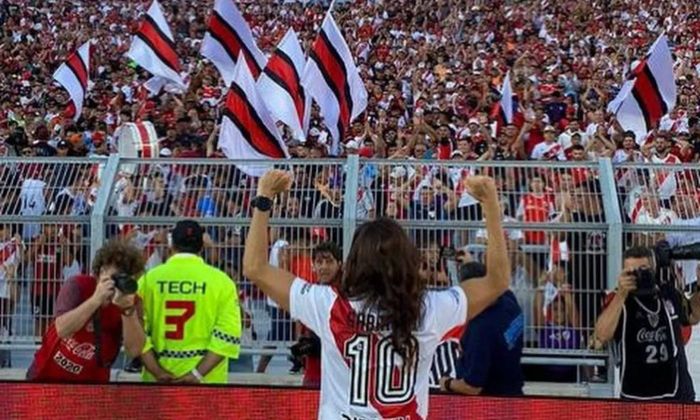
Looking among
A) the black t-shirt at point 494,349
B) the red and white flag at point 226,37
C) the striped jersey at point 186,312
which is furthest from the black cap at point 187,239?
the red and white flag at point 226,37

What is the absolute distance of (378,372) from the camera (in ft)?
14.1

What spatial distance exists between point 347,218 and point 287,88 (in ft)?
14.3

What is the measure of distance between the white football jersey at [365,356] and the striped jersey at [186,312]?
83.3 inches

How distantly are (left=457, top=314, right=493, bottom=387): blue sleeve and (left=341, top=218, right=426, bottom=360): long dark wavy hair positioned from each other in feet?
6.60

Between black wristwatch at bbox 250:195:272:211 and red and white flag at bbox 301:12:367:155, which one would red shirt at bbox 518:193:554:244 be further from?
black wristwatch at bbox 250:195:272:211

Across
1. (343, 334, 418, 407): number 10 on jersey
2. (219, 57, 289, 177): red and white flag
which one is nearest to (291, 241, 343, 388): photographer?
(343, 334, 418, 407): number 10 on jersey

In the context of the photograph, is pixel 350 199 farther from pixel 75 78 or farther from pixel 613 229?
pixel 75 78

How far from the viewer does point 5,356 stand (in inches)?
419

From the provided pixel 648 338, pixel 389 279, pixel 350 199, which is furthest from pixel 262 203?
pixel 350 199

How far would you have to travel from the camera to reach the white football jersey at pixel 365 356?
430 cm

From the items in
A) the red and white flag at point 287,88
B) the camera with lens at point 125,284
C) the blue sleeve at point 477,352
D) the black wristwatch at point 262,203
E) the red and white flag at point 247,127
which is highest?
the red and white flag at point 287,88

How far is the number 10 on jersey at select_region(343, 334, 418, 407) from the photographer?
430cm

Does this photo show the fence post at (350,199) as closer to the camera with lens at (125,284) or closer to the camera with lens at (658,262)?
the camera with lens at (658,262)

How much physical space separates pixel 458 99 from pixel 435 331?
16.1 meters
